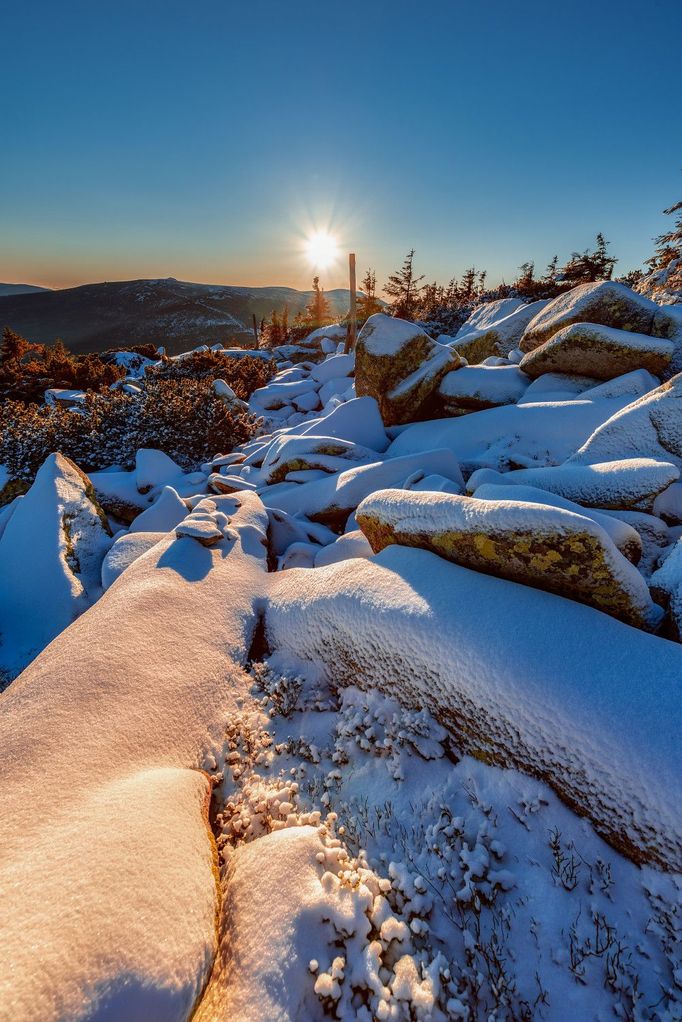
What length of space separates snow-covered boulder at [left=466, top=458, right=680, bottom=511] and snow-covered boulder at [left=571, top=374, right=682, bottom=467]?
3.34 ft

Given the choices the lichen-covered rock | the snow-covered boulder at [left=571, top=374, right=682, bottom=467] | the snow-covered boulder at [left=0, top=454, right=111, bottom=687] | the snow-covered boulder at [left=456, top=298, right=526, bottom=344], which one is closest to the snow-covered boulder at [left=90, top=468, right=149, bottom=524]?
the snow-covered boulder at [left=0, top=454, right=111, bottom=687]

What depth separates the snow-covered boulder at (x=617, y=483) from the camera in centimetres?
565

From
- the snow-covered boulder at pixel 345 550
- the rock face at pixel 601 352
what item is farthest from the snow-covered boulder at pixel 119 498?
the rock face at pixel 601 352

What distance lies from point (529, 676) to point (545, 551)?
114 centimetres

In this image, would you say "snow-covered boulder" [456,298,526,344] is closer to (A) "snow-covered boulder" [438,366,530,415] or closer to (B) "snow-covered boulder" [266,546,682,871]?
(A) "snow-covered boulder" [438,366,530,415]

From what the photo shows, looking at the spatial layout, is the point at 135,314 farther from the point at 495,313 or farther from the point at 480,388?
the point at 480,388

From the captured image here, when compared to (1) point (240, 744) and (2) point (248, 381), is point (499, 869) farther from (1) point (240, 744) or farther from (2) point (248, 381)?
(2) point (248, 381)

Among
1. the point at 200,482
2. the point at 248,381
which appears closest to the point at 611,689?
the point at 200,482

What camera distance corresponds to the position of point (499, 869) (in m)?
2.65

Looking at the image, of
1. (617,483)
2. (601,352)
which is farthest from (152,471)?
(601,352)

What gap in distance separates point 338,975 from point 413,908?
539 millimetres

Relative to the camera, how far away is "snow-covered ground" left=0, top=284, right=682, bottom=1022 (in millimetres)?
2143

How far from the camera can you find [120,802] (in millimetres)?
2828

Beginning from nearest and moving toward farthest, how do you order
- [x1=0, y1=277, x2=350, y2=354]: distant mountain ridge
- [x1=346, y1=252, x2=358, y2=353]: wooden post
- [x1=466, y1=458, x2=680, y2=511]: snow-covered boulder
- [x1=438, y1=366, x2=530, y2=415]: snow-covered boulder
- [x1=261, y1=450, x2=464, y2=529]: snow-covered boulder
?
[x1=466, y1=458, x2=680, y2=511]: snow-covered boulder, [x1=261, y1=450, x2=464, y2=529]: snow-covered boulder, [x1=438, y1=366, x2=530, y2=415]: snow-covered boulder, [x1=346, y1=252, x2=358, y2=353]: wooden post, [x1=0, y1=277, x2=350, y2=354]: distant mountain ridge
